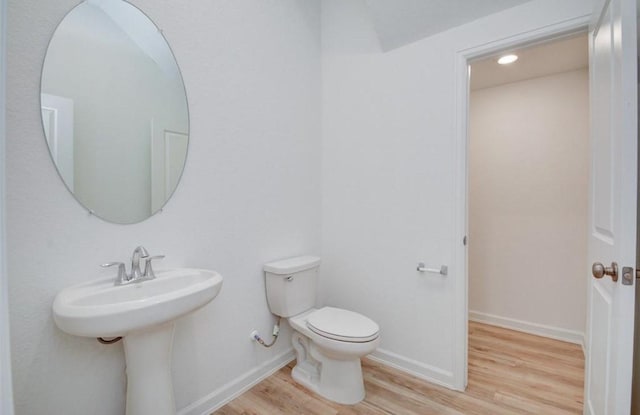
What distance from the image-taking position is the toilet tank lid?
6.01ft

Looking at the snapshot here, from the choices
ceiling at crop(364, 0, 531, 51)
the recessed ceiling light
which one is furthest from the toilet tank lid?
the recessed ceiling light

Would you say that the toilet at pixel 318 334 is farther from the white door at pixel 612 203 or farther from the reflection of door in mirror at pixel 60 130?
the reflection of door in mirror at pixel 60 130

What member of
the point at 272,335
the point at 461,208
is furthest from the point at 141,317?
the point at 461,208

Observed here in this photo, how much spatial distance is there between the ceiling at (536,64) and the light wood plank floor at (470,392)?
6.79 feet

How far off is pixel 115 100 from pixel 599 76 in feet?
6.81

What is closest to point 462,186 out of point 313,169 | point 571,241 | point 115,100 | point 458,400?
point 313,169

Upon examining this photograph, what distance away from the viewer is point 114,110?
1287 mm

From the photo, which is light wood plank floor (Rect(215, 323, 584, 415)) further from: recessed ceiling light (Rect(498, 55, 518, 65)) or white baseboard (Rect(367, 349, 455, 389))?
recessed ceiling light (Rect(498, 55, 518, 65))

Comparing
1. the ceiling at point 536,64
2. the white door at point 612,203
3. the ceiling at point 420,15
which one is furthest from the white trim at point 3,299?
the ceiling at point 536,64

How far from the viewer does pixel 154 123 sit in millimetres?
1414

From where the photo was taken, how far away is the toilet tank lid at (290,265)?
6.01 ft

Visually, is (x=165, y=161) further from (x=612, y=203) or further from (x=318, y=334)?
(x=612, y=203)

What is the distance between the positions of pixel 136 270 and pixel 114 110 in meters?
0.70

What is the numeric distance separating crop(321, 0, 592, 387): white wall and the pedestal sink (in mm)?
1227
